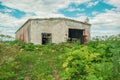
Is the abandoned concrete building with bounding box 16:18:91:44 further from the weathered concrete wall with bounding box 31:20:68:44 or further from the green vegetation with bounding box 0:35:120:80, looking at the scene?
the green vegetation with bounding box 0:35:120:80

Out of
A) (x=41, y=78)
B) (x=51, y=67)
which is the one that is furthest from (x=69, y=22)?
(x=41, y=78)

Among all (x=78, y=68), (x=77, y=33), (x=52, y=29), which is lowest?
(x=78, y=68)

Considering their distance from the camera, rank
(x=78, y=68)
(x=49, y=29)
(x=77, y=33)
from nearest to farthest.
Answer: (x=78, y=68) → (x=49, y=29) → (x=77, y=33)

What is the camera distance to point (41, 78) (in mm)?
8555

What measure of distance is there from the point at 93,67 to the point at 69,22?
2013cm

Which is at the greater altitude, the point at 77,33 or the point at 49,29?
the point at 49,29

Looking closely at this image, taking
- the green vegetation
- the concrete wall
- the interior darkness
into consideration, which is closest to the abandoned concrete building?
the concrete wall

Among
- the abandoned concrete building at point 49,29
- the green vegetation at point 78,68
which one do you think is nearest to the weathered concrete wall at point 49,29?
the abandoned concrete building at point 49,29

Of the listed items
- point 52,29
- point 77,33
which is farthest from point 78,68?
point 77,33

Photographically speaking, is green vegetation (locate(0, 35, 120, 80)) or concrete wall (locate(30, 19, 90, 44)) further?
concrete wall (locate(30, 19, 90, 44))

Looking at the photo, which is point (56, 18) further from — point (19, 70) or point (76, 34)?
point (19, 70)

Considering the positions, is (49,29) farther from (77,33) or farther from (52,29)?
(77,33)

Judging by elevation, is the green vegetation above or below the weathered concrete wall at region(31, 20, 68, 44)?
below

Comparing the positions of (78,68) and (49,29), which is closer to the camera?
(78,68)
